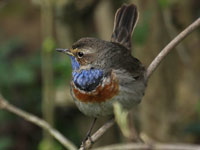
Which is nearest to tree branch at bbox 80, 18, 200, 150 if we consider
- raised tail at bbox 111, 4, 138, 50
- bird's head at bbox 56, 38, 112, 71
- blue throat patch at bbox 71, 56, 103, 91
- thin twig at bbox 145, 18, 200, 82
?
thin twig at bbox 145, 18, 200, 82

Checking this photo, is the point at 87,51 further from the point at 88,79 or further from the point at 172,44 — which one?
the point at 172,44

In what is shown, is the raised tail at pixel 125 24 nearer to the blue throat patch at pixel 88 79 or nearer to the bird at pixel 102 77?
the bird at pixel 102 77

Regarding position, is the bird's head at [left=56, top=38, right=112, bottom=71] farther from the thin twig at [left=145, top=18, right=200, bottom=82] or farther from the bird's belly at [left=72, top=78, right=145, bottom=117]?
the thin twig at [left=145, top=18, right=200, bottom=82]

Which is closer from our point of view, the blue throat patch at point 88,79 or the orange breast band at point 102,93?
the orange breast band at point 102,93

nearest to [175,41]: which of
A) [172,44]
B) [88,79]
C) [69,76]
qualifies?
[172,44]

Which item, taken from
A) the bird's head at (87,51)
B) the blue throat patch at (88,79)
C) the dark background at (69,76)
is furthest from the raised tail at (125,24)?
the blue throat patch at (88,79)

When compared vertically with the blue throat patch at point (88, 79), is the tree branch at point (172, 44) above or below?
above

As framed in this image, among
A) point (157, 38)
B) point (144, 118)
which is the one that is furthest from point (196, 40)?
point (144, 118)

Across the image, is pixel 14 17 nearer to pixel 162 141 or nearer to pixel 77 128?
pixel 77 128
